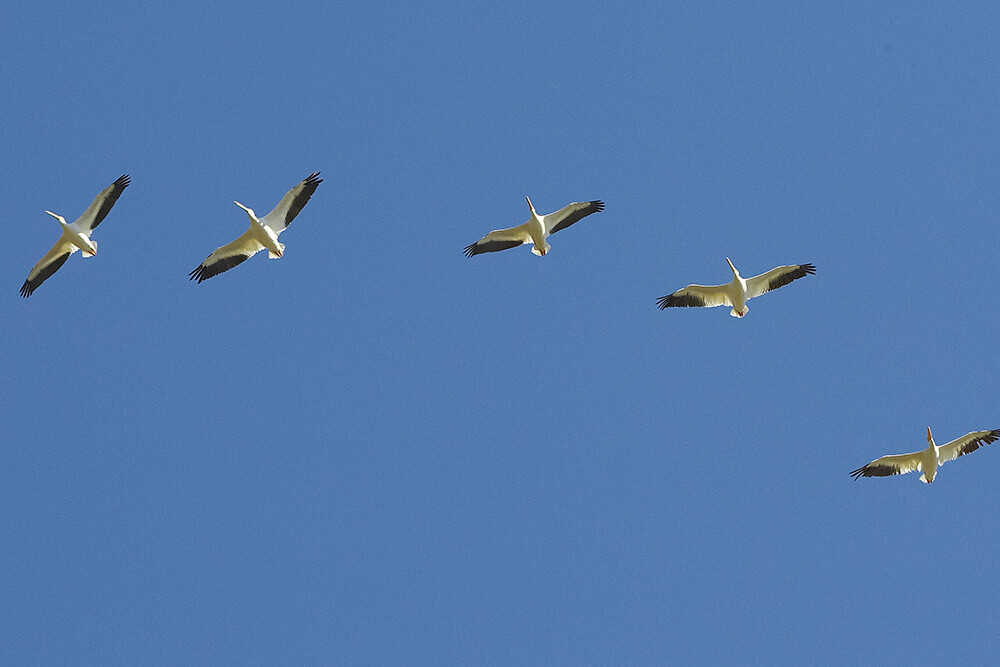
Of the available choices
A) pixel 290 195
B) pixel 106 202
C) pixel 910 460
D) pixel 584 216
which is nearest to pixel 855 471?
pixel 910 460

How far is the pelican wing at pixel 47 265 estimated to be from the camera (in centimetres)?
3234

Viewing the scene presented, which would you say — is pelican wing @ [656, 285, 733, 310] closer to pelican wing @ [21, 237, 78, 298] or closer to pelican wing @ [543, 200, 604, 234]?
pelican wing @ [543, 200, 604, 234]

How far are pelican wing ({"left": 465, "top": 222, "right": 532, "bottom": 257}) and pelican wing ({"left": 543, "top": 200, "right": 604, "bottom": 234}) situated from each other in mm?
503

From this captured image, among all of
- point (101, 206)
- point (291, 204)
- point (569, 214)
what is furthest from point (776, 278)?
point (101, 206)

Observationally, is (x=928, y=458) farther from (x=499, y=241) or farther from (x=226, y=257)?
(x=226, y=257)

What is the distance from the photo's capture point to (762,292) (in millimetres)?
31906

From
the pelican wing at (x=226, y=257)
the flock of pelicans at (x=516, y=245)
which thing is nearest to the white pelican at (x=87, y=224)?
the flock of pelicans at (x=516, y=245)

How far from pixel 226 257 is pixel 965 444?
15.0 meters

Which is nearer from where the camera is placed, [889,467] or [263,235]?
[263,235]

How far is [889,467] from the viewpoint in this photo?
33.0 meters

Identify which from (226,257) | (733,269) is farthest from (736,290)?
(226,257)

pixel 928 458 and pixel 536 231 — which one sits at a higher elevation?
pixel 536 231

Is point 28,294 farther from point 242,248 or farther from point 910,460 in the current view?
point 910,460

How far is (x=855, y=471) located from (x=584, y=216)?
7562mm
